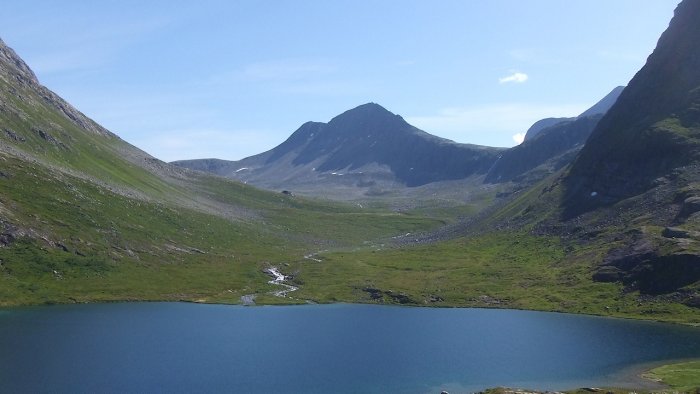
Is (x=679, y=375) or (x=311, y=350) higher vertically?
(x=679, y=375)

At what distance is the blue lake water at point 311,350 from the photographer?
258 feet

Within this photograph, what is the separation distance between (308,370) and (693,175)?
152m

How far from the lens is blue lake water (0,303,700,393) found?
3091 inches

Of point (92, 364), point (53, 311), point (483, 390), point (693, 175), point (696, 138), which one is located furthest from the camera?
point (696, 138)

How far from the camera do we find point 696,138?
19750cm

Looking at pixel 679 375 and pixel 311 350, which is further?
pixel 311 350

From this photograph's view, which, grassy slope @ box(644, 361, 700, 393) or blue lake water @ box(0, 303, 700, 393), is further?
blue lake water @ box(0, 303, 700, 393)

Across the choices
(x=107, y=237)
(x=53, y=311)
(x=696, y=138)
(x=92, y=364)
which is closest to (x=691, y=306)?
(x=696, y=138)

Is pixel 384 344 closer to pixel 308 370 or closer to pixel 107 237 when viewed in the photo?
pixel 308 370

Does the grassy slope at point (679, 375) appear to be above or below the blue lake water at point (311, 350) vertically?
above

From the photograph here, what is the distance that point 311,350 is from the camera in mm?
98562

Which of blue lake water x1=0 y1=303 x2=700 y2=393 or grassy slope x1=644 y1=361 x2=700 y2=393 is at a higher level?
grassy slope x1=644 y1=361 x2=700 y2=393

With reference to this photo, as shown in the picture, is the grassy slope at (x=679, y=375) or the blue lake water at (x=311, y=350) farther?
the blue lake water at (x=311, y=350)

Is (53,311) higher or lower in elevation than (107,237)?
lower
